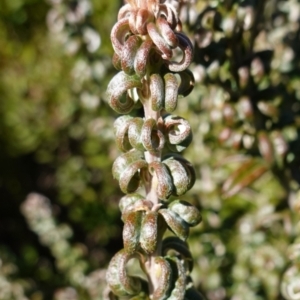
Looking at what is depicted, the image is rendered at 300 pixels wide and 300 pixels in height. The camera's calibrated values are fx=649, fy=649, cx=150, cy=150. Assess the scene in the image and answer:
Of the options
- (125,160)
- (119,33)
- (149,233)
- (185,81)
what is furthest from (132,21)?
(149,233)

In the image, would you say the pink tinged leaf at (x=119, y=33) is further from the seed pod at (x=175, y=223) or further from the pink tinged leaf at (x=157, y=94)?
the seed pod at (x=175, y=223)

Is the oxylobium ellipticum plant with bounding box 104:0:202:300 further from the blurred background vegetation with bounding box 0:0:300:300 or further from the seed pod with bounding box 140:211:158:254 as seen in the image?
the blurred background vegetation with bounding box 0:0:300:300

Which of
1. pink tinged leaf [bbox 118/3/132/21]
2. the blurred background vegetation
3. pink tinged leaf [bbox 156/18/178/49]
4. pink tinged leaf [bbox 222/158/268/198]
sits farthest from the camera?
pink tinged leaf [bbox 222/158/268/198]

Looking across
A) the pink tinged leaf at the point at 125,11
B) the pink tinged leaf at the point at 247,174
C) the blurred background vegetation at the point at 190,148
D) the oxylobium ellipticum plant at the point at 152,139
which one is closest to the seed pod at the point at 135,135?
the oxylobium ellipticum plant at the point at 152,139

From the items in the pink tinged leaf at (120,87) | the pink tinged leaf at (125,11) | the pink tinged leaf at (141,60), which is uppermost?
the pink tinged leaf at (125,11)

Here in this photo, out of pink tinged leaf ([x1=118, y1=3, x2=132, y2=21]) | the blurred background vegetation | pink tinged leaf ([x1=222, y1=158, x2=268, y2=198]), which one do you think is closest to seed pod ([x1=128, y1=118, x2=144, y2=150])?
pink tinged leaf ([x1=118, y1=3, x2=132, y2=21])

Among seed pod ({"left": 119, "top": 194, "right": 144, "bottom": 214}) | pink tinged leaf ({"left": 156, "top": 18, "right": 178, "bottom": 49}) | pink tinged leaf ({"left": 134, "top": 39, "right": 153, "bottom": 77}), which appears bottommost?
seed pod ({"left": 119, "top": 194, "right": 144, "bottom": 214})

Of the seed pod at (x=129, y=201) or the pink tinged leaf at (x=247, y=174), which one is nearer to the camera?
the seed pod at (x=129, y=201)

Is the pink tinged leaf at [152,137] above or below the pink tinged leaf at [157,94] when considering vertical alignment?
below
